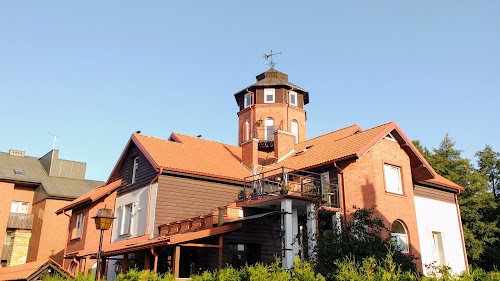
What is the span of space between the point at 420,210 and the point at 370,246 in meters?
8.97

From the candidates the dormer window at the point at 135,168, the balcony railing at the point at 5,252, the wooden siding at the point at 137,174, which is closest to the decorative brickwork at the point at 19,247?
the balcony railing at the point at 5,252

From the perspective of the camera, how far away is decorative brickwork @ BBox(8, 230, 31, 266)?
3472 cm

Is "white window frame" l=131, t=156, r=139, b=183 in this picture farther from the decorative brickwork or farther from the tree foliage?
the tree foliage

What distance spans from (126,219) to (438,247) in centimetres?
1644

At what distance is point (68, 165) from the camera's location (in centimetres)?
4144

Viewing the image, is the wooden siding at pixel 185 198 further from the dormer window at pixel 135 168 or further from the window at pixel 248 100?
the window at pixel 248 100

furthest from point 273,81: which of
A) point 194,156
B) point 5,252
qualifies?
Result: point 5,252

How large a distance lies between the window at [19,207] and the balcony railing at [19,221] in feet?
2.66

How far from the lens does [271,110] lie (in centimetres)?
3153

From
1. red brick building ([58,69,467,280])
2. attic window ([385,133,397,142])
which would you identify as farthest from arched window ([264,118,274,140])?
attic window ([385,133,397,142])

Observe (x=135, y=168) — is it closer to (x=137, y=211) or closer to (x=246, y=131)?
(x=137, y=211)

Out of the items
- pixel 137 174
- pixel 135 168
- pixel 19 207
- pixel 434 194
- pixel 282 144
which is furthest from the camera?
pixel 19 207

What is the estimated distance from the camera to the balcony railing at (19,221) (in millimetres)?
35500

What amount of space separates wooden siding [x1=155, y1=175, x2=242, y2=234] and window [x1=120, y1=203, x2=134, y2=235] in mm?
2753
